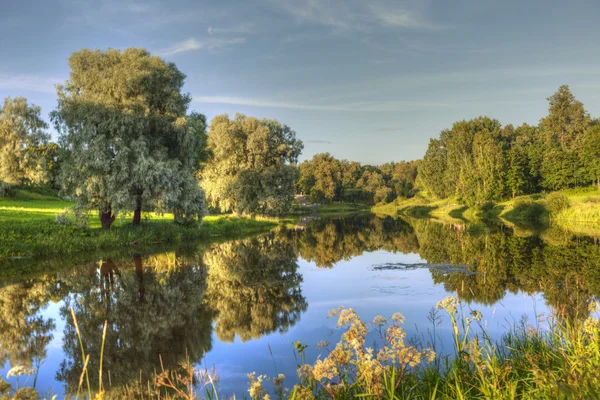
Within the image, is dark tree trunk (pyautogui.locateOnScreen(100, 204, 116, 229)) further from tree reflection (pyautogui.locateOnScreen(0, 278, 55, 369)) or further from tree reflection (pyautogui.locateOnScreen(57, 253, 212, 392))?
tree reflection (pyautogui.locateOnScreen(0, 278, 55, 369))

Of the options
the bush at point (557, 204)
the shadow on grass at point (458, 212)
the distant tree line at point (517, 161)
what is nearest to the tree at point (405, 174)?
the distant tree line at point (517, 161)

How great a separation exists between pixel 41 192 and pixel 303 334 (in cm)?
7287

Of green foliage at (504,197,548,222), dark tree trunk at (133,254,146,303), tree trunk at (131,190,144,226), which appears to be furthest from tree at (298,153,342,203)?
dark tree trunk at (133,254,146,303)

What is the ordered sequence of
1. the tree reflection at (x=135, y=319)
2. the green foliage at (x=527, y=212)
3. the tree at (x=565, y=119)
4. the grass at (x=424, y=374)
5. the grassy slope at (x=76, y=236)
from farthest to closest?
the tree at (x=565, y=119)
the green foliage at (x=527, y=212)
the grassy slope at (x=76, y=236)
the tree reflection at (x=135, y=319)
the grass at (x=424, y=374)

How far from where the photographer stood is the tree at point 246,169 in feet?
162

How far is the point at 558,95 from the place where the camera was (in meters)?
89.1

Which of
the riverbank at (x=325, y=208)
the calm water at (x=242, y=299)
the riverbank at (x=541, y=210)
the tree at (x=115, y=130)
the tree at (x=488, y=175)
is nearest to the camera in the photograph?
the calm water at (x=242, y=299)

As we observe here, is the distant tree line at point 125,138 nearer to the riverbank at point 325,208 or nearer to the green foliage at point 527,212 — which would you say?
the green foliage at point 527,212

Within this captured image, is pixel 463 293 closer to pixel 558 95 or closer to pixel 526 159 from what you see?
pixel 526 159

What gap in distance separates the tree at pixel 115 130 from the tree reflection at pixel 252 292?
6283 millimetres

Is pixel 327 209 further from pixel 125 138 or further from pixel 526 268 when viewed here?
pixel 526 268

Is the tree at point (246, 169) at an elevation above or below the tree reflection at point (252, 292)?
above

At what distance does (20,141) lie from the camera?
66.4 metres

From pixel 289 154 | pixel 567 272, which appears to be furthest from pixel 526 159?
pixel 567 272
